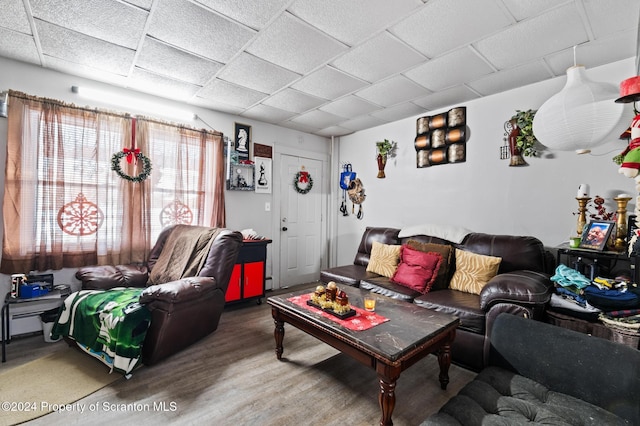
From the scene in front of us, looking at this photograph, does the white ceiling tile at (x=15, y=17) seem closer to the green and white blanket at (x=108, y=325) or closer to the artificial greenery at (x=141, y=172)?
the artificial greenery at (x=141, y=172)

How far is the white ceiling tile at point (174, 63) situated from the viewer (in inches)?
93.8

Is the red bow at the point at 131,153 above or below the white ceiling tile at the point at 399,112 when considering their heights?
below

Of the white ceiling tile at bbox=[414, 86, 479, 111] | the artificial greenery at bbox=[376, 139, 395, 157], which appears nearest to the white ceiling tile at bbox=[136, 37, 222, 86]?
the white ceiling tile at bbox=[414, 86, 479, 111]

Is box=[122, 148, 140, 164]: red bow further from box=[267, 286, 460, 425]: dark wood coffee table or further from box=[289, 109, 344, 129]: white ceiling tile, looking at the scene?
box=[267, 286, 460, 425]: dark wood coffee table

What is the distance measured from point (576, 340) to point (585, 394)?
0.77ft

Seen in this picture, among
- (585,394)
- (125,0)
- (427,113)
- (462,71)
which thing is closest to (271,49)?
(125,0)

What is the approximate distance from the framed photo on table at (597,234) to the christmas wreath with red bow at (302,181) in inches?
140

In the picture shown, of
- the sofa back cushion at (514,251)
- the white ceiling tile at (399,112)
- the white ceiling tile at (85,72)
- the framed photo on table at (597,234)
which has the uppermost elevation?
the white ceiling tile at (85,72)

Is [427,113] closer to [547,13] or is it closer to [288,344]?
[547,13]

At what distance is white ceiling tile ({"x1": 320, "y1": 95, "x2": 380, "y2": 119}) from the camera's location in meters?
3.46

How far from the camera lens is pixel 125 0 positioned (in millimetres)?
1829

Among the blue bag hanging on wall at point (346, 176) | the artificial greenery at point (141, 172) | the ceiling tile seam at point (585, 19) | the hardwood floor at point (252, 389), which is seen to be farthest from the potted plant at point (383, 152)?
the artificial greenery at point (141, 172)

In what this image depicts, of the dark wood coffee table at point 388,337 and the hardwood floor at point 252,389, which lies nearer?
the dark wood coffee table at point 388,337

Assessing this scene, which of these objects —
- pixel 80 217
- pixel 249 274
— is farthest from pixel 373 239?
pixel 80 217
